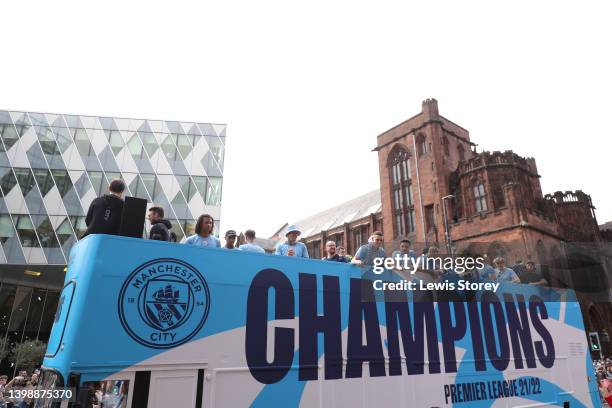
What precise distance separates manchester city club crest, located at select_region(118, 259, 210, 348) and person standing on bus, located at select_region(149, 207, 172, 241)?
2.27 feet

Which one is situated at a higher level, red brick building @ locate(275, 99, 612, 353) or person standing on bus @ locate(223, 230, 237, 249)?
red brick building @ locate(275, 99, 612, 353)

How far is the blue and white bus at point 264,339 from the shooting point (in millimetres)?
4156

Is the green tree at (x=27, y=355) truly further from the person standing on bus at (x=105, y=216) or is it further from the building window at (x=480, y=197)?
the building window at (x=480, y=197)

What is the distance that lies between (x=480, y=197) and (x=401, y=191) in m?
9.06

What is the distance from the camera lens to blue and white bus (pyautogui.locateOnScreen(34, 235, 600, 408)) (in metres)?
4.16

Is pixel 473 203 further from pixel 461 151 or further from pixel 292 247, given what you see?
pixel 292 247

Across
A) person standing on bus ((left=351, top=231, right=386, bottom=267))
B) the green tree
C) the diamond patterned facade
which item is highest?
the diamond patterned facade

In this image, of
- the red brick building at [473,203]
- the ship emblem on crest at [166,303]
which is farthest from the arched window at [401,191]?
the ship emblem on crest at [166,303]

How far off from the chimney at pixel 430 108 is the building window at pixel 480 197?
28.7ft

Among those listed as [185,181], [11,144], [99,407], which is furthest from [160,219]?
[11,144]

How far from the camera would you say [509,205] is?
28.1m

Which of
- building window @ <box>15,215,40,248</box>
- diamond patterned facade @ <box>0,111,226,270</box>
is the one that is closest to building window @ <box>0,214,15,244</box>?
diamond patterned facade @ <box>0,111,226,270</box>

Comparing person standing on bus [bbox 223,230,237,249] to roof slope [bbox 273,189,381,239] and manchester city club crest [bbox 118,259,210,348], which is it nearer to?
manchester city club crest [bbox 118,259,210,348]

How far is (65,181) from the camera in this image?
2455cm
